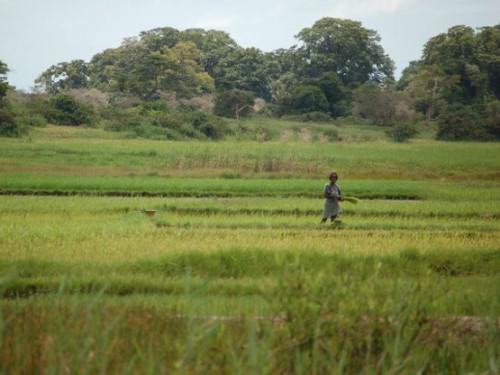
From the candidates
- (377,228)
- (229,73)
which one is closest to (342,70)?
(229,73)

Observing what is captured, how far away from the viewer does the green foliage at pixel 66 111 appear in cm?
3816

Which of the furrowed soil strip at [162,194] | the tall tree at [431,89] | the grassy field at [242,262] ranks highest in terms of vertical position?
the tall tree at [431,89]

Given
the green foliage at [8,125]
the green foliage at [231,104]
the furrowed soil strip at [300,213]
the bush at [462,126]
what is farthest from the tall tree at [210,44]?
the furrowed soil strip at [300,213]

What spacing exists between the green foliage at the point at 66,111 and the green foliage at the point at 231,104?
31.0ft

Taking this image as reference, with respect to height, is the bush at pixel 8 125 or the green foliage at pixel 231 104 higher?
the green foliage at pixel 231 104

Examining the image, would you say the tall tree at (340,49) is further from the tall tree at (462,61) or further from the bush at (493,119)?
the bush at (493,119)

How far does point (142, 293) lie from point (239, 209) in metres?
9.27

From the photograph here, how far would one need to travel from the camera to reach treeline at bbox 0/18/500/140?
130ft

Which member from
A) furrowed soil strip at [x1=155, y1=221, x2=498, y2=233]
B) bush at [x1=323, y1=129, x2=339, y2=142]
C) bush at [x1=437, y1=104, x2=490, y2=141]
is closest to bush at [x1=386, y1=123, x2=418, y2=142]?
bush at [x1=437, y1=104, x2=490, y2=141]

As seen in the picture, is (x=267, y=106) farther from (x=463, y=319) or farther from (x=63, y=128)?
(x=463, y=319)

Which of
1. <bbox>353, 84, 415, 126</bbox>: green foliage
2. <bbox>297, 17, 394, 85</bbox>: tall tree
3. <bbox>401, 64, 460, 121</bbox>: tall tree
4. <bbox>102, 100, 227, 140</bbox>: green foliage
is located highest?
<bbox>297, 17, 394, 85</bbox>: tall tree

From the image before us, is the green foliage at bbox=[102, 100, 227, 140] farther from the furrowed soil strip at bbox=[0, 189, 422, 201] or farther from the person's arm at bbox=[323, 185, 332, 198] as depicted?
the person's arm at bbox=[323, 185, 332, 198]

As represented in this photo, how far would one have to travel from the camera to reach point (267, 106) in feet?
164

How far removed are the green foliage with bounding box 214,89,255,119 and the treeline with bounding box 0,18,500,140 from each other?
0.18 feet
